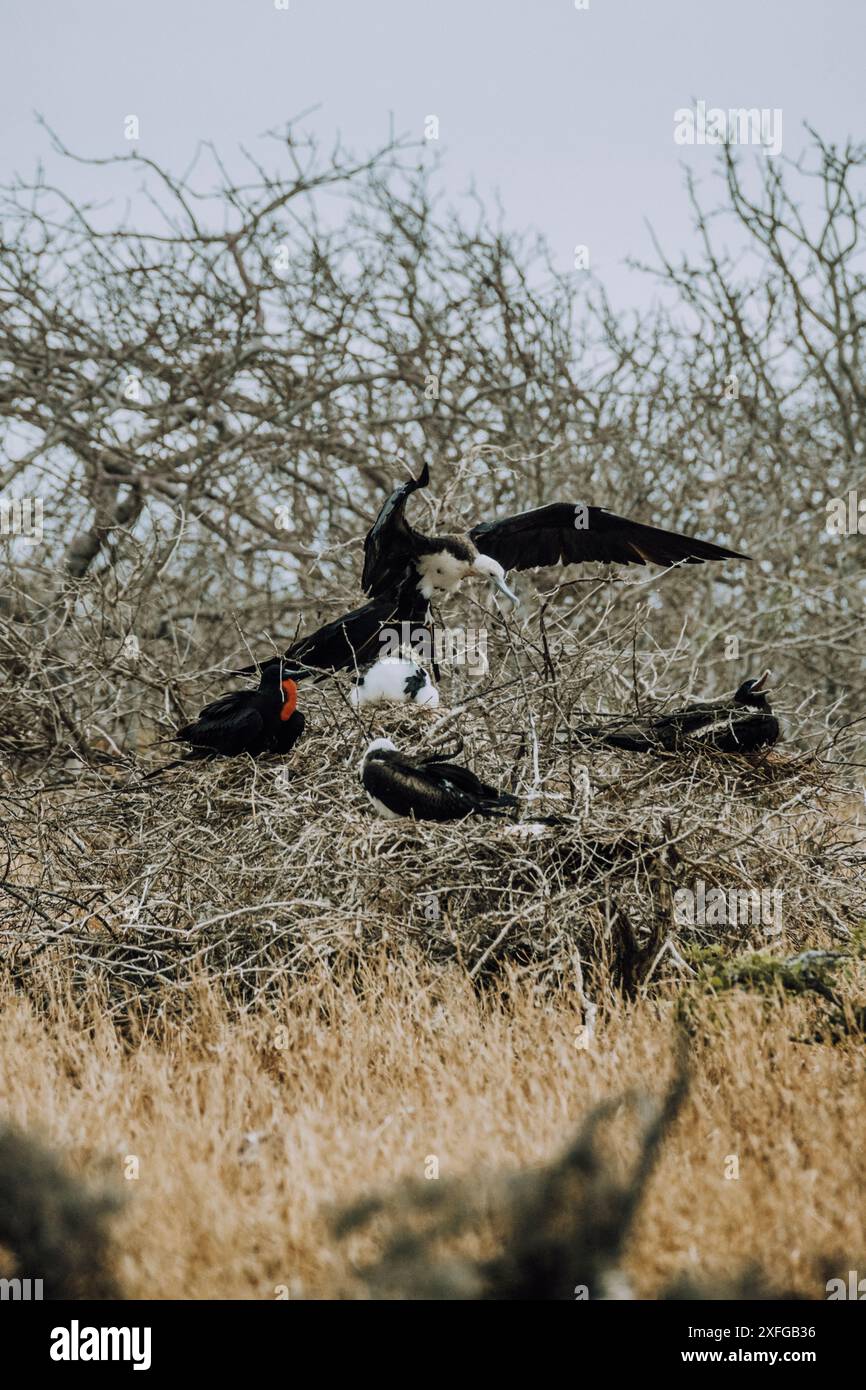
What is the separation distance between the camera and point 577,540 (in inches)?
221

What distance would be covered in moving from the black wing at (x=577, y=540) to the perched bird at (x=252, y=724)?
4.63 feet

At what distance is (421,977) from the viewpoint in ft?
12.8

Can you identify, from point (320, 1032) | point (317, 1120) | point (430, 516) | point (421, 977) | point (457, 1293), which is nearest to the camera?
point (457, 1293)

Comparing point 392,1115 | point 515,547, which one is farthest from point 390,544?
point 392,1115

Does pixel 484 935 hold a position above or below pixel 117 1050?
above

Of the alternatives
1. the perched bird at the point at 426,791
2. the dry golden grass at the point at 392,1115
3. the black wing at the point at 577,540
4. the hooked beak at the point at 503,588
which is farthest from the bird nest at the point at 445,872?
the black wing at the point at 577,540

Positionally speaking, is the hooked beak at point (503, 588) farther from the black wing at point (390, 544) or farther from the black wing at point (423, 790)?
the black wing at point (423, 790)

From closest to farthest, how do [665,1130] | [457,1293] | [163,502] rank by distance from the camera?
[457,1293], [665,1130], [163,502]

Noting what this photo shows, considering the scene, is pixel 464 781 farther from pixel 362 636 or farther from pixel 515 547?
pixel 515 547

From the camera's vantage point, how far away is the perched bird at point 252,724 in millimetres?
4355

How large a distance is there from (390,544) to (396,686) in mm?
594

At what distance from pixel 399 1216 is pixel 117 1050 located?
4.47 ft
